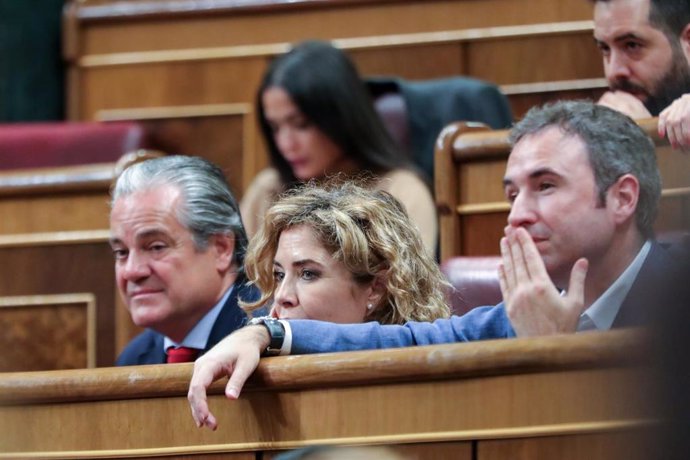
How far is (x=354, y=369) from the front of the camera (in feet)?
2.72

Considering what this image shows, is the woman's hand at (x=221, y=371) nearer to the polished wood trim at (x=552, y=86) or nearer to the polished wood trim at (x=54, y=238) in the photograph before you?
the polished wood trim at (x=54, y=238)

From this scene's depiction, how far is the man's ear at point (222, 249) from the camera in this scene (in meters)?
1.29

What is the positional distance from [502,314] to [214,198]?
421 millimetres

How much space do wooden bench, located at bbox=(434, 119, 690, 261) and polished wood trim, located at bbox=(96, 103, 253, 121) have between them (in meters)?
0.66

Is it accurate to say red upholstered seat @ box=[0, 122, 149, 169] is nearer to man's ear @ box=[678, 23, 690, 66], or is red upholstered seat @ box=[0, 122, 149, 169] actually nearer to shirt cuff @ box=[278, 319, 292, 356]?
man's ear @ box=[678, 23, 690, 66]

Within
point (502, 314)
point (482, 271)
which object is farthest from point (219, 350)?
point (482, 271)

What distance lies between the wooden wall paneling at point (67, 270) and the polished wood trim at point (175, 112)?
0.51 metres

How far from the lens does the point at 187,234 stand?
1283 mm

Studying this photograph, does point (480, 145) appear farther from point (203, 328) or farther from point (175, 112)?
point (175, 112)

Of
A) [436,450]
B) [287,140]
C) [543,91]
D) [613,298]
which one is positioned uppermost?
[543,91]

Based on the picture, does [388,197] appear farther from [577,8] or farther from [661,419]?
[577,8]

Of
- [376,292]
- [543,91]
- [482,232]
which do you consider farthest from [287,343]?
[543,91]

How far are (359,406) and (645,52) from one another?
58 centimetres

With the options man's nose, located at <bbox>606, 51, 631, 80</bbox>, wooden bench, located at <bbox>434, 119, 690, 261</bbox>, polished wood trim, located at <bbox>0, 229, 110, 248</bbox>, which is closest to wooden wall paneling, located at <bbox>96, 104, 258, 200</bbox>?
polished wood trim, located at <bbox>0, 229, 110, 248</bbox>
